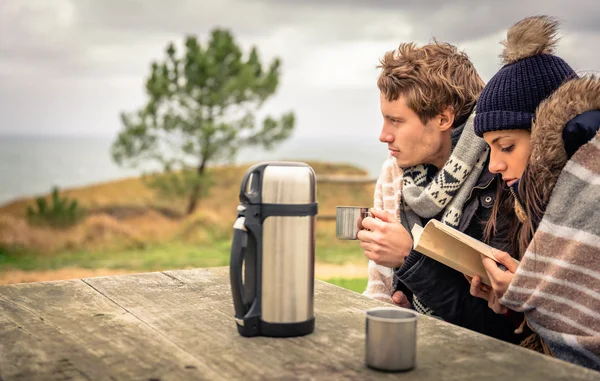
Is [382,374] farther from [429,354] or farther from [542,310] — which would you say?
[542,310]

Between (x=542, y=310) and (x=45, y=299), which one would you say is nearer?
(x=542, y=310)

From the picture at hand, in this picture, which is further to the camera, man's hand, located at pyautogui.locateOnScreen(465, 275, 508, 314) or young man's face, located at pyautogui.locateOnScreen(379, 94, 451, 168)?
young man's face, located at pyautogui.locateOnScreen(379, 94, 451, 168)

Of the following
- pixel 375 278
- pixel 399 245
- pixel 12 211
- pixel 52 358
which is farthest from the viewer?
pixel 12 211

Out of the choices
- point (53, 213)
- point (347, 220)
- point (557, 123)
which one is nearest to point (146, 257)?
point (53, 213)

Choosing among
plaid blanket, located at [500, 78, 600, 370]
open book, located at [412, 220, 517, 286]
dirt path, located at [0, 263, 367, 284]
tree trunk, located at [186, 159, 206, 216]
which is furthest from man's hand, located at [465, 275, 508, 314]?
tree trunk, located at [186, 159, 206, 216]

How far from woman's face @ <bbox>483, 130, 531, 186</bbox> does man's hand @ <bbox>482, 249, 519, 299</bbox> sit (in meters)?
0.23

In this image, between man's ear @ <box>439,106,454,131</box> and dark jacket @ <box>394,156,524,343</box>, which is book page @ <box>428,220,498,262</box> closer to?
dark jacket @ <box>394,156,524,343</box>

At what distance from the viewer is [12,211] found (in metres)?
8.99

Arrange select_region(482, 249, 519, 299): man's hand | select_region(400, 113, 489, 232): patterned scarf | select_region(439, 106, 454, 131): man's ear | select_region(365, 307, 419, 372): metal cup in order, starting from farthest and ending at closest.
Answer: select_region(439, 106, 454, 131): man's ear → select_region(400, 113, 489, 232): patterned scarf → select_region(482, 249, 519, 299): man's hand → select_region(365, 307, 419, 372): metal cup

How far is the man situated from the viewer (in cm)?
203

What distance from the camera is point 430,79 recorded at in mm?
2254

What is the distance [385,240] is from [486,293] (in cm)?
33

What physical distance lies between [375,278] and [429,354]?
109 centimetres

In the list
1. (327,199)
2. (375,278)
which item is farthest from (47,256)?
(375,278)
